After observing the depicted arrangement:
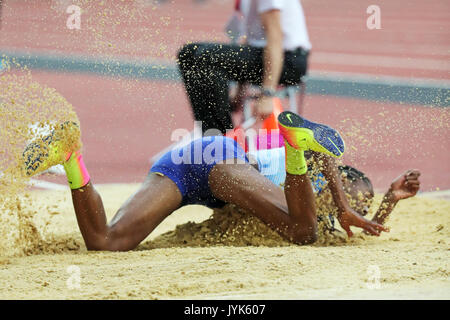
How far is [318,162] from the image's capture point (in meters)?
3.00

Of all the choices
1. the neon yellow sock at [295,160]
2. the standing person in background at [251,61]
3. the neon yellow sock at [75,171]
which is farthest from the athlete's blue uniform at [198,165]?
the standing person in background at [251,61]

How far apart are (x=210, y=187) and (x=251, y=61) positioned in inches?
56.1

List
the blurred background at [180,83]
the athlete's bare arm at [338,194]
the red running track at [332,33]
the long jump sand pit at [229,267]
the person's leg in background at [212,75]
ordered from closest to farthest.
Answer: the long jump sand pit at [229,267]
the athlete's bare arm at [338,194]
the person's leg in background at [212,75]
the blurred background at [180,83]
the red running track at [332,33]

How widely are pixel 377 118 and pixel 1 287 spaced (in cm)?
462

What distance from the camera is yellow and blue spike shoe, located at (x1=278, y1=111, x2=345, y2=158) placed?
2721 millimetres

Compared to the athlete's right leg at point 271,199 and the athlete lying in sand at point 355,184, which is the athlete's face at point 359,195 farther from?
the athlete's right leg at point 271,199

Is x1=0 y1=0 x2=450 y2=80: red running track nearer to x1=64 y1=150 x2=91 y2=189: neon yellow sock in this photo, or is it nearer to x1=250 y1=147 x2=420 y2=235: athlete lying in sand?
x1=250 y1=147 x2=420 y2=235: athlete lying in sand

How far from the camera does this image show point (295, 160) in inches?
109

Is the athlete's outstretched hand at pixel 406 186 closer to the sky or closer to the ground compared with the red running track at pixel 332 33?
closer to the ground

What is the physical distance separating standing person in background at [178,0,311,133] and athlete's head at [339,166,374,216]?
2.95 feet

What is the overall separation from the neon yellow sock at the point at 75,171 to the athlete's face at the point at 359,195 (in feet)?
3.98

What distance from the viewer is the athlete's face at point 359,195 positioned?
3.23 m

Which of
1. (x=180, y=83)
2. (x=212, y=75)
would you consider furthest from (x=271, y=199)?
(x=180, y=83)
